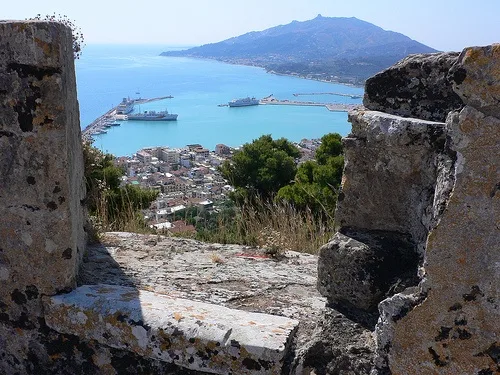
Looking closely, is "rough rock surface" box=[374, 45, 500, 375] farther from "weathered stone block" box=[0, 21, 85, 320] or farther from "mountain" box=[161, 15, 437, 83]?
"mountain" box=[161, 15, 437, 83]

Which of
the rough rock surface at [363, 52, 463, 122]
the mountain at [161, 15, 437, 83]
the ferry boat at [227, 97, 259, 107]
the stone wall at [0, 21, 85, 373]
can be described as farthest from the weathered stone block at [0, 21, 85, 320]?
the mountain at [161, 15, 437, 83]

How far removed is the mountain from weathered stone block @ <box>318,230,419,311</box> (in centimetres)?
7915

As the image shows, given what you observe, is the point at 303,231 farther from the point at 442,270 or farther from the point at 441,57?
the point at 442,270

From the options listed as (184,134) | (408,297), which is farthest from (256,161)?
(184,134)

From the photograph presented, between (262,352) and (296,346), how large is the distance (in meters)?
0.19

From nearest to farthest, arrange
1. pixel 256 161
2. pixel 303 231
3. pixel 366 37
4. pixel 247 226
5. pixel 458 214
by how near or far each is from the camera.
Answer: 1. pixel 458 214
2. pixel 303 231
3. pixel 247 226
4. pixel 256 161
5. pixel 366 37

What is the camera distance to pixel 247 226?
5285 millimetres

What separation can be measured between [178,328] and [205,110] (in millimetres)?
60466

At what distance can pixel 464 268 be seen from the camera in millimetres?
1607

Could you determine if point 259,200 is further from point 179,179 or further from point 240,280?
point 179,179

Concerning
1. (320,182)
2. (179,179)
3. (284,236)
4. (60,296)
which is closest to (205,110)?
(179,179)

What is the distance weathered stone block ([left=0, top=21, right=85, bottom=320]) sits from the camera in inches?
87.3

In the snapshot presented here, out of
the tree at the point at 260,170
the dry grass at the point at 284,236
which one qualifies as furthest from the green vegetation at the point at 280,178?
the dry grass at the point at 284,236

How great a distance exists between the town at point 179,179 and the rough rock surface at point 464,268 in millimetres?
4179
